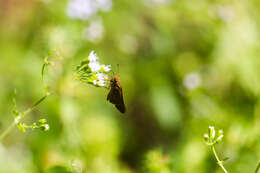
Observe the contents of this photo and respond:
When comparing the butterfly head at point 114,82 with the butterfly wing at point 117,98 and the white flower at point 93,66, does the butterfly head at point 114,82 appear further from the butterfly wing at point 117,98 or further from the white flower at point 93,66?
the white flower at point 93,66

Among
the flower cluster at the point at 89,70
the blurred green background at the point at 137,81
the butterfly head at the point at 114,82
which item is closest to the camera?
the flower cluster at the point at 89,70

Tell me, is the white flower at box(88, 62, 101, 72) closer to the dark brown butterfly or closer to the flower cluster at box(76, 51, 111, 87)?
the flower cluster at box(76, 51, 111, 87)

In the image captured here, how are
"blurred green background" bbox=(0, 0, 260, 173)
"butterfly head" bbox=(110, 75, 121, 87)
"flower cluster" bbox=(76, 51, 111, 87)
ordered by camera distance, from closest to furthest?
"flower cluster" bbox=(76, 51, 111, 87) → "butterfly head" bbox=(110, 75, 121, 87) → "blurred green background" bbox=(0, 0, 260, 173)

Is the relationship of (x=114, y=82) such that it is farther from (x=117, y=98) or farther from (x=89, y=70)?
(x=89, y=70)

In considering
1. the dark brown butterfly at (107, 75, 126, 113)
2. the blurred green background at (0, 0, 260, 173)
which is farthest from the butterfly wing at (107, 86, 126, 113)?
the blurred green background at (0, 0, 260, 173)

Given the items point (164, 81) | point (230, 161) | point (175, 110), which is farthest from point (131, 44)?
point (230, 161)

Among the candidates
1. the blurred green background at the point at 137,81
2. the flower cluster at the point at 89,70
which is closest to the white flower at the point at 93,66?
the flower cluster at the point at 89,70
